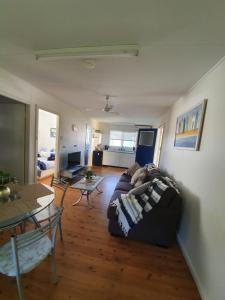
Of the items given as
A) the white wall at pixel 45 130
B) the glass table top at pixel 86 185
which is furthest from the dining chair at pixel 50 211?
the white wall at pixel 45 130

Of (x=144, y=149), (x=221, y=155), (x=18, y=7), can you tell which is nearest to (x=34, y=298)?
(x=221, y=155)

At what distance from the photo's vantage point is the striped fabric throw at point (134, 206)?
2012 millimetres

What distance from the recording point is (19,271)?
40.1 inches

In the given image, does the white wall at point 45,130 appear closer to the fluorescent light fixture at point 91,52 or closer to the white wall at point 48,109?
the white wall at point 48,109

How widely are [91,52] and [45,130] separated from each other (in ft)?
18.9

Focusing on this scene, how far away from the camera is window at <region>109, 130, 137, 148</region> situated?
8086mm

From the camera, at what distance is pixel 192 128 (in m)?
2.06

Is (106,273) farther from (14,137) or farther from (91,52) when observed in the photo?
(14,137)

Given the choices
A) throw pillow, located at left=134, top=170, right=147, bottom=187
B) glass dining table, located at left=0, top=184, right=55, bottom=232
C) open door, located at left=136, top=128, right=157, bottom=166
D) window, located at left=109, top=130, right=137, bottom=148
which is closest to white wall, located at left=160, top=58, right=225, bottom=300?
throw pillow, located at left=134, top=170, right=147, bottom=187

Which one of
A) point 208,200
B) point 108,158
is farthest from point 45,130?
point 208,200

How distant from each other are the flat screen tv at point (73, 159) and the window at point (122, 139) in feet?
10.5

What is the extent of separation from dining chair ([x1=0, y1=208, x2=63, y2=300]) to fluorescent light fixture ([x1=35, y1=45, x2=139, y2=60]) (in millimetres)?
1639

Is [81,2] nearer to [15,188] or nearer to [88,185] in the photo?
[15,188]

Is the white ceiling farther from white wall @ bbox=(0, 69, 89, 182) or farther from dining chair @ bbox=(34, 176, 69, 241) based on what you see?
dining chair @ bbox=(34, 176, 69, 241)
